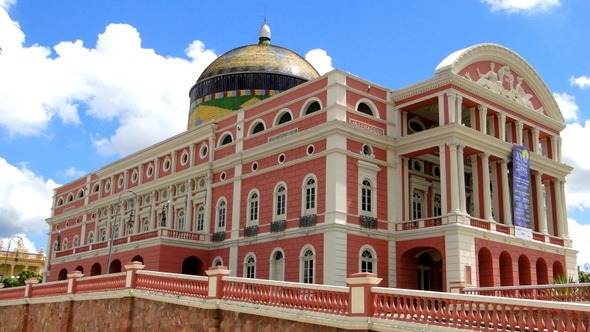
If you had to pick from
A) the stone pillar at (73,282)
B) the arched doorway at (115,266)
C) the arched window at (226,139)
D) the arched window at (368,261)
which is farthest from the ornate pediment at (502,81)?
the arched doorway at (115,266)

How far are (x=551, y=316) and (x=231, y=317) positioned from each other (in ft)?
29.1

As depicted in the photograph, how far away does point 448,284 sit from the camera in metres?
24.9

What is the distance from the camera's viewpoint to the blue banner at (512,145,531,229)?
28891mm

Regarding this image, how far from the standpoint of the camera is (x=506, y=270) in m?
28.1

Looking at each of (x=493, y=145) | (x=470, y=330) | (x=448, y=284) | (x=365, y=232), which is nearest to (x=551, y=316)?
(x=470, y=330)

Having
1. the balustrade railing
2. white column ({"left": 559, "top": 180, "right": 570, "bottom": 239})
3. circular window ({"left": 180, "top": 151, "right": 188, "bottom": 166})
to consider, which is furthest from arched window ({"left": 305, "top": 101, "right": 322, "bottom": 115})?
white column ({"left": 559, "top": 180, "right": 570, "bottom": 239})

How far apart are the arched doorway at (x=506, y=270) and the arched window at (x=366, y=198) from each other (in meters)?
6.14

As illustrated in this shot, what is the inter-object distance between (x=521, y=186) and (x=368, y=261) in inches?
326

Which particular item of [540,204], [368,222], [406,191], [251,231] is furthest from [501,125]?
[251,231]

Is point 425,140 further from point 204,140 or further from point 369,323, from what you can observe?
point 369,323

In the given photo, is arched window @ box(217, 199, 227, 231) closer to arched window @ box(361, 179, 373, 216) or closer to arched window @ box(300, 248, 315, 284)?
arched window @ box(300, 248, 315, 284)

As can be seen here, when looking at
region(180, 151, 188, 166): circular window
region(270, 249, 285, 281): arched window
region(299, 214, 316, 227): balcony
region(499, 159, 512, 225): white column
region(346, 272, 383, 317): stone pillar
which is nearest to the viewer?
region(346, 272, 383, 317): stone pillar

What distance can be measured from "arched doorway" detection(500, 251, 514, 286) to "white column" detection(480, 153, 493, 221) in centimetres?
189

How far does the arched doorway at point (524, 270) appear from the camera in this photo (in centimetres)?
2886
